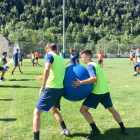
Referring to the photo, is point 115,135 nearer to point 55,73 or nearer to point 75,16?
point 55,73

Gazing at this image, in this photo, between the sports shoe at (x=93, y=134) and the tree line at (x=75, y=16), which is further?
the tree line at (x=75, y=16)

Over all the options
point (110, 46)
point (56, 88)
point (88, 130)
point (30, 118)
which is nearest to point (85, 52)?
point (56, 88)

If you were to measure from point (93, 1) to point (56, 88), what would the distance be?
204m

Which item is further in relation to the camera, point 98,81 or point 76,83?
point 98,81

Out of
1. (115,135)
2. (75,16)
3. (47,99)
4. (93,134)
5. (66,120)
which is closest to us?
(47,99)

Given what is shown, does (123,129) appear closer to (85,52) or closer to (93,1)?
(85,52)

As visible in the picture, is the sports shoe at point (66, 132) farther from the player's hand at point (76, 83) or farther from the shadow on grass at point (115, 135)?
the player's hand at point (76, 83)

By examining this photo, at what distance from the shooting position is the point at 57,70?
359 cm

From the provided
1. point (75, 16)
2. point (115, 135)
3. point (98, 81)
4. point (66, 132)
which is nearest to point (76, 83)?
point (98, 81)

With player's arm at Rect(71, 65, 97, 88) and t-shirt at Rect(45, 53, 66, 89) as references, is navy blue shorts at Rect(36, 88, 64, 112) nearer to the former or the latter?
t-shirt at Rect(45, 53, 66, 89)

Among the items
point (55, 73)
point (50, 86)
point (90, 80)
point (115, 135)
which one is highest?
point (55, 73)

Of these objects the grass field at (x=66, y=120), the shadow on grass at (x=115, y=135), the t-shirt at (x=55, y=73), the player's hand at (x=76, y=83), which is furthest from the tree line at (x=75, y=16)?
the player's hand at (x=76, y=83)

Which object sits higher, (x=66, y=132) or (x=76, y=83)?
(x=76, y=83)

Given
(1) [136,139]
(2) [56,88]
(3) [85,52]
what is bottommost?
(1) [136,139]
